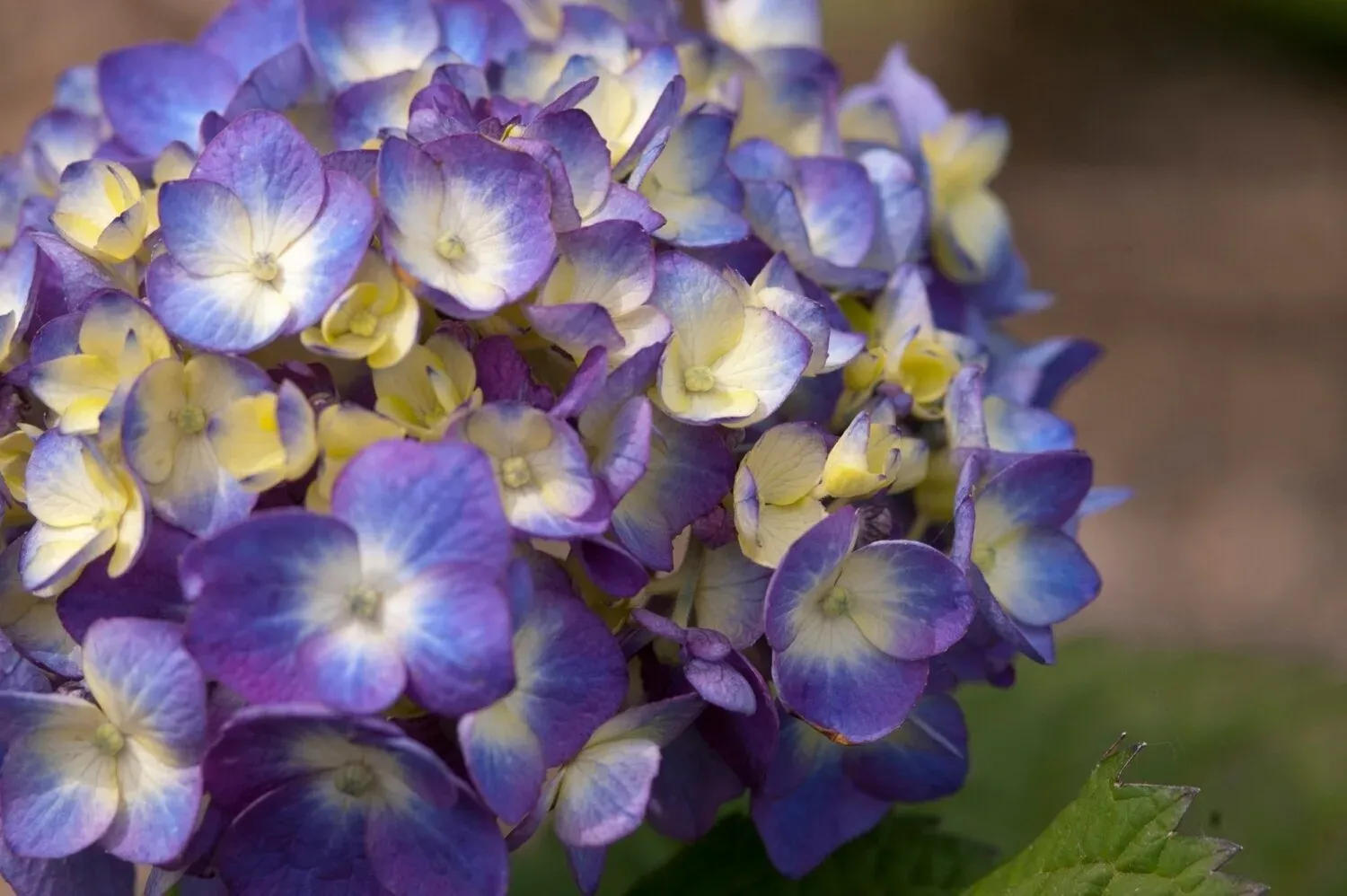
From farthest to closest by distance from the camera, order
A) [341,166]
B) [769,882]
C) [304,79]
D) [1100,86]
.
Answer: [1100,86]
[769,882]
[304,79]
[341,166]

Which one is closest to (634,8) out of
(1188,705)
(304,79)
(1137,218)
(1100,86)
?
(304,79)

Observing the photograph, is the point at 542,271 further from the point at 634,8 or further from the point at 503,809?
the point at 634,8

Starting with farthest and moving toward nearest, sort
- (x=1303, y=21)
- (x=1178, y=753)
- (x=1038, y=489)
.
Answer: (x=1303, y=21) → (x=1178, y=753) → (x=1038, y=489)

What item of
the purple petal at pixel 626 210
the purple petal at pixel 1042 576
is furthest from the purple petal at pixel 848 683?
the purple petal at pixel 626 210

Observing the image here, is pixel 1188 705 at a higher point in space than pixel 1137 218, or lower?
lower

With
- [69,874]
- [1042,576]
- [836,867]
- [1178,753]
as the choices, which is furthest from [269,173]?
[1178,753]

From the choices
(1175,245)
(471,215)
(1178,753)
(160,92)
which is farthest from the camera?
(1175,245)

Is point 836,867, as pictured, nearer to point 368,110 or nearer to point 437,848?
point 437,848
